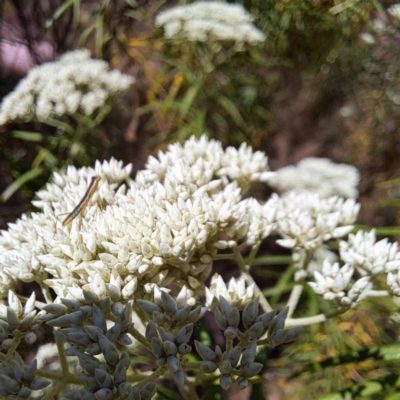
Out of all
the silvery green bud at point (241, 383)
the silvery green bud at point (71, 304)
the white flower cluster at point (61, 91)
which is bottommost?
the silvery green bud at point (241, 383)

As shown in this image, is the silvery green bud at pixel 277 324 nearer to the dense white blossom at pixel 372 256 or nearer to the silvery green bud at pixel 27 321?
the dense white blossom at pixel 372 256

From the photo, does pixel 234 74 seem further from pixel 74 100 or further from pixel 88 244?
pixel 88 244

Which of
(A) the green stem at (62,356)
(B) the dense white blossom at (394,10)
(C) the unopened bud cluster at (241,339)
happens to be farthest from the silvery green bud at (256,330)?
(B) the dense white blossom at (394,10)

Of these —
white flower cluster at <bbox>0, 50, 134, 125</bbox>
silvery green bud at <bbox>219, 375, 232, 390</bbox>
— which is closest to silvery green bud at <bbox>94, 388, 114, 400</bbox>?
silvery green bud at <bbox>219, 375, 232, 390</bbox>

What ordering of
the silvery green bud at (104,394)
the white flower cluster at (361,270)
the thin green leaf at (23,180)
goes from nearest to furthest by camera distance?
1. the silvery green bud at (104,394)
2. the white flower cluster at (361,270)
3. the thin green leaf at (23,180)

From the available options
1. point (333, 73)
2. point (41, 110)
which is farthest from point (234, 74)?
point (41, 110)

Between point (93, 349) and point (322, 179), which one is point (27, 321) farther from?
point (322, 179)
